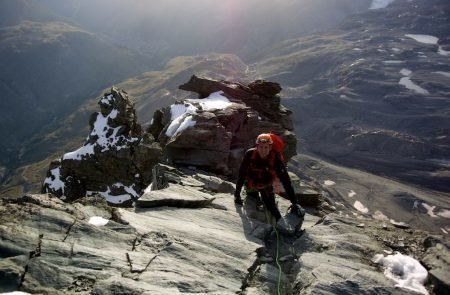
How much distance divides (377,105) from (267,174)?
141m

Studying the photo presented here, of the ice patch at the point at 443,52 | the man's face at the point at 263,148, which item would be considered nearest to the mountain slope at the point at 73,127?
the ice patch at the point at 443,52

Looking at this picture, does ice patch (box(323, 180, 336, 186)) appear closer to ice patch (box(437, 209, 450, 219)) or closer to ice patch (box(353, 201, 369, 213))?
ice patch (box(353, 201, 369, 213))

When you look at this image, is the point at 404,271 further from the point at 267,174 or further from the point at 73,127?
the point at 73,127

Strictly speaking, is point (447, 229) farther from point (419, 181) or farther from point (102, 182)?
point (102, 182)

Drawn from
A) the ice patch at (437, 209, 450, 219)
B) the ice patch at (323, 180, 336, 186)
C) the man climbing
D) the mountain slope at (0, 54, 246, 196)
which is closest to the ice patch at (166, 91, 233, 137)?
the man climbing

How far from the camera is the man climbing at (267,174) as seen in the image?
13.9 metres

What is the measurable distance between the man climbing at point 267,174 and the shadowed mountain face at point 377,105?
10243cm

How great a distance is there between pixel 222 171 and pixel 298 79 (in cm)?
15671

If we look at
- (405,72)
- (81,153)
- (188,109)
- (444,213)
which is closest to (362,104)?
(405,72)

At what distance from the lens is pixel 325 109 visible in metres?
143

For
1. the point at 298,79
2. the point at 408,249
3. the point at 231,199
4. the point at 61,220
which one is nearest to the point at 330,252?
the point at 408,249

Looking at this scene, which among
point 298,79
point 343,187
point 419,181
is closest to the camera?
point 343,187

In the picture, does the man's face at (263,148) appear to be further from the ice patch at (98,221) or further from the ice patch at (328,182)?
the ice patch at (328,182)

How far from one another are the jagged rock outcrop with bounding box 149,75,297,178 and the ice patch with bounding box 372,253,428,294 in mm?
14196
